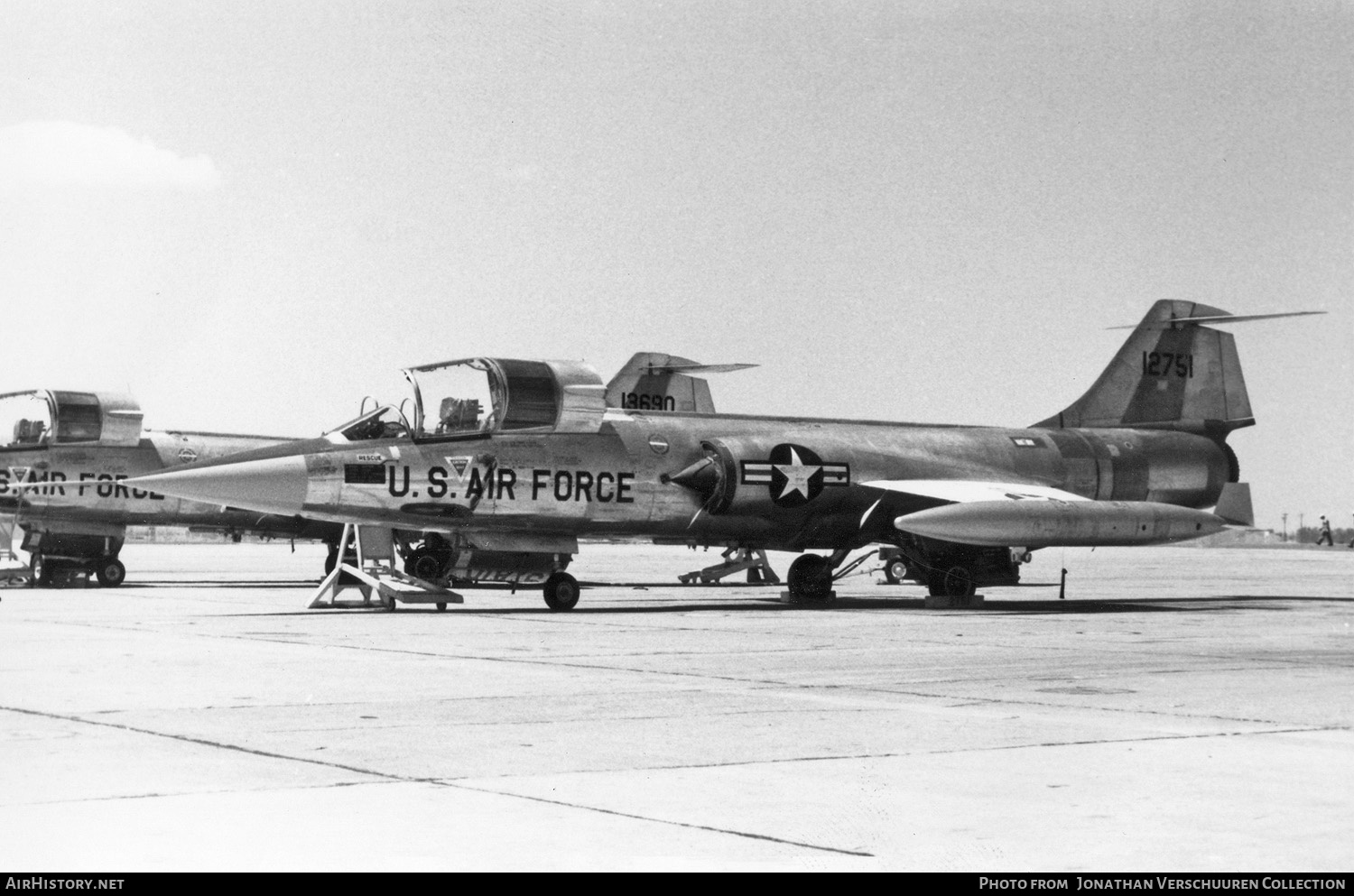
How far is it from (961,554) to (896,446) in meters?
1.95

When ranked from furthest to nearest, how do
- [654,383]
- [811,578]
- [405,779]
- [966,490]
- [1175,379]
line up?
[654,383], [1175,379], [811,578], [966,490], [405,779]

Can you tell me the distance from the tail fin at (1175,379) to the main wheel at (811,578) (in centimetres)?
640

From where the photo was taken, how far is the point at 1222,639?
14422 millimetres

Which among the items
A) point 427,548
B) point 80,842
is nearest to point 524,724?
point 80,842

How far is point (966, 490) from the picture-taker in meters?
21.6

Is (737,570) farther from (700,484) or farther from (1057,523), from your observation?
(1057,523)

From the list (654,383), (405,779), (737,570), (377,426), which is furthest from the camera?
(654,383)

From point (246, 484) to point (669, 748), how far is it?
36.5ft

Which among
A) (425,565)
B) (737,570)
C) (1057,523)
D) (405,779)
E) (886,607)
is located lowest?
(737,570)

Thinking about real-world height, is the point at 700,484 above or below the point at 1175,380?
below

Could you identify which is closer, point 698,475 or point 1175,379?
point 698,475

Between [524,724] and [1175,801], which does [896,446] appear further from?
[1175,801]

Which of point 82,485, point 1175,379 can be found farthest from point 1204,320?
point 82,485

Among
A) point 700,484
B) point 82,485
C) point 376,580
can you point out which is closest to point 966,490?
point 700,484
